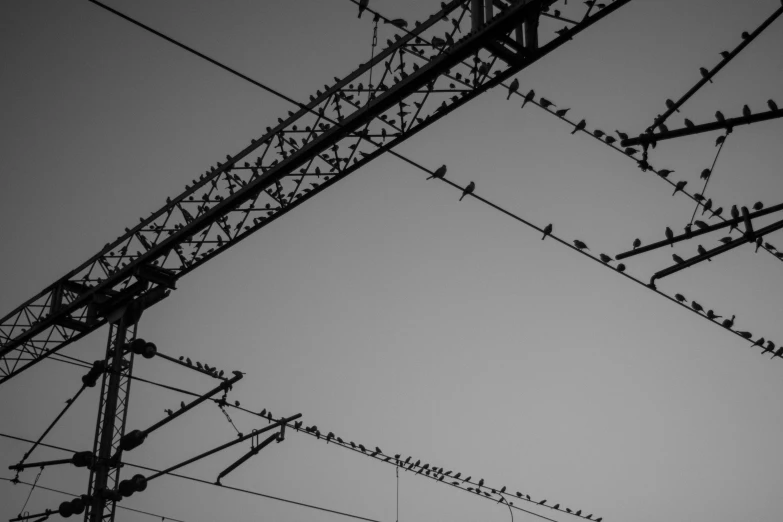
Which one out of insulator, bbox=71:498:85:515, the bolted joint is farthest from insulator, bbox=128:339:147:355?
insulator, bbox=71:498:85:515

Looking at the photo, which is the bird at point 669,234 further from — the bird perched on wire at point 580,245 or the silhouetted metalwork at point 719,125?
the bird perched on wire at point 580,245

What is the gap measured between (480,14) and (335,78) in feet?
7.25

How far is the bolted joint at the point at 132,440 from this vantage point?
9.43 meters

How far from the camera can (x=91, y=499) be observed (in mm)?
9195

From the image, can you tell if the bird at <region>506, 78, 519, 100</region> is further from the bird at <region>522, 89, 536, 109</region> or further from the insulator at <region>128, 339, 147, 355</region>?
the insulator at <region>128, 339, 147, 355</region>

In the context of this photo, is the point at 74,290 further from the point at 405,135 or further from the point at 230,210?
the point at 405,135

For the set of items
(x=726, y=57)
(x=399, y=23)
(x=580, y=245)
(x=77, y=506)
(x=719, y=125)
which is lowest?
(x=77, y=506)

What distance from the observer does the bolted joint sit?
9.43 meters

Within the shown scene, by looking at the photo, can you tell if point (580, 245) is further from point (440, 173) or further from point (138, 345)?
point (138, 345)

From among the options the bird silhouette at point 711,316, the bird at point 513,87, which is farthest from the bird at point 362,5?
the bird silhouette at point 711,316

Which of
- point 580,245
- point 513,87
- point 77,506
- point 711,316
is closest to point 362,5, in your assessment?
point 513,87

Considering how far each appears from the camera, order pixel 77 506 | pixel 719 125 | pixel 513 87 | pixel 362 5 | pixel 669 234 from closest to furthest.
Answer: pixel 719 125
pixel 669 234
pixel 362 5
pixel 513 87
pixel 77 506

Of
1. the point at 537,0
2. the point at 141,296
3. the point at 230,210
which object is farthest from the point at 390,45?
the point at 141,296

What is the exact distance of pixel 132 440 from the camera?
944cm
